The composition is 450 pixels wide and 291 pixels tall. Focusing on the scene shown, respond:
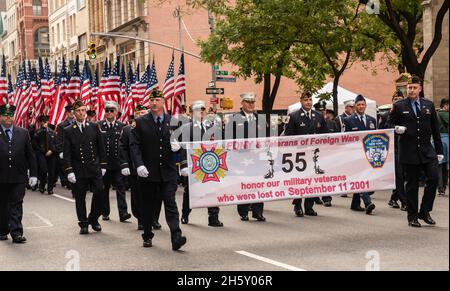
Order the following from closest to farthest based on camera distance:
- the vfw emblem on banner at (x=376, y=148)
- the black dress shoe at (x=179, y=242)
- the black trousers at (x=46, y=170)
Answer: the black dress shoe at (x=179, y=242), the vfw emblem on banner at (x=376, y=148), the black trousers at (x=46, y=170)

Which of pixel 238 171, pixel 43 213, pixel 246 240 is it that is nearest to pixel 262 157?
pixel 238 171

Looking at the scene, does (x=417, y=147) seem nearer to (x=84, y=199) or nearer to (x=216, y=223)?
(x=216, y=223)

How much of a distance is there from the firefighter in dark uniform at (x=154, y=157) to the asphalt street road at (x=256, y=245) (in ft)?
2.09

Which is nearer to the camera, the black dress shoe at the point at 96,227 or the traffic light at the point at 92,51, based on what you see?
the black dress shoe at the point at 96,227

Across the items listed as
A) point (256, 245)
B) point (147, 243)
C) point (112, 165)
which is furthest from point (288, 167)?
point (112, 165)

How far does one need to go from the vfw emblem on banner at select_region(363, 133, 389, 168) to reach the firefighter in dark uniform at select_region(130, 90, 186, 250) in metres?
3.99

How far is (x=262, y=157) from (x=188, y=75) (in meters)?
41.3

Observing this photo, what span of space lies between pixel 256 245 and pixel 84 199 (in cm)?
367

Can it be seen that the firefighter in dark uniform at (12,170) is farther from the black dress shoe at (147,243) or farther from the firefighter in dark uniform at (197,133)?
the firefighter in dark uniform at (197,133)

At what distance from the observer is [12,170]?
42.5 ft

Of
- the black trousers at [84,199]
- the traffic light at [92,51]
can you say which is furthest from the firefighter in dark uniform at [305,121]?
the traffic light at [92,51]

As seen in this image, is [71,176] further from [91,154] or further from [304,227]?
[304,227]

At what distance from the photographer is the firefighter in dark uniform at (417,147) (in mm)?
12641

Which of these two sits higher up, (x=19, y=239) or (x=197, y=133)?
(x=197, y=133)
